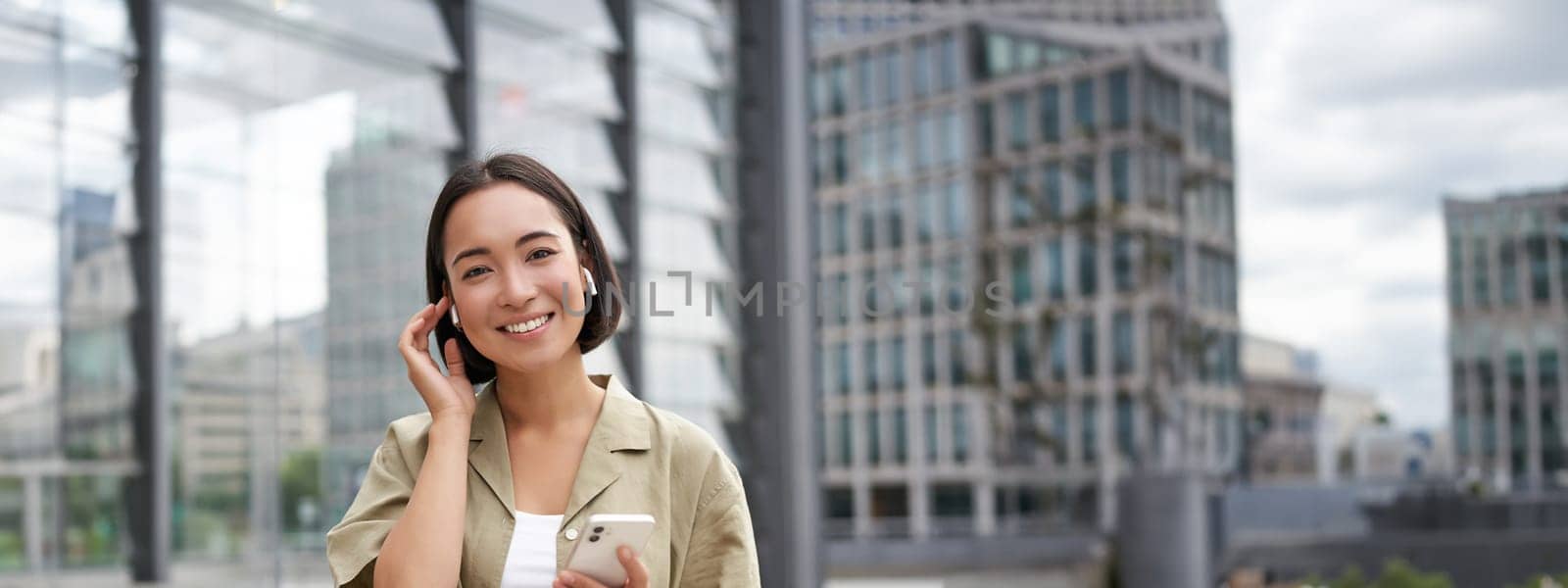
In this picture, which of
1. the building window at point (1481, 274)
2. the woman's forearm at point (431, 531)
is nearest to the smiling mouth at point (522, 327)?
the woman's forearm at point (431, 531)

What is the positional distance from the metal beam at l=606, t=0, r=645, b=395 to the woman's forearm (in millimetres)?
6589

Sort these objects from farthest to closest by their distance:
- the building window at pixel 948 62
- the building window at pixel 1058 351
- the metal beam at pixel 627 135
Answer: the building window at pixel 948 62 < the building window at pixel 1058 351 < the metal beam at pixel 627 135

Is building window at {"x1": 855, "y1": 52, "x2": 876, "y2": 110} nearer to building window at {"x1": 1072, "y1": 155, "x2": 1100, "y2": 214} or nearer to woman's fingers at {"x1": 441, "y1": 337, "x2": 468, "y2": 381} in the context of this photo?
building window at {"x1": 1072, "y1": 155, "x2": 1100, "y2": 214}

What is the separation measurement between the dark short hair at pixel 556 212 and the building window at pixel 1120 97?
15.3 meters

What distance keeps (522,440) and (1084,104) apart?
15.4m

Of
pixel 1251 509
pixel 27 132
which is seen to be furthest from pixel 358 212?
pixel 1251 509

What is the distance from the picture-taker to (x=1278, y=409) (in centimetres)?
1461

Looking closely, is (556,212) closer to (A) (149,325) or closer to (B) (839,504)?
(A) (149,325)

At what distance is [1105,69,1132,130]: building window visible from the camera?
15992mm

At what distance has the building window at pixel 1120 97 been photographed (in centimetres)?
1599

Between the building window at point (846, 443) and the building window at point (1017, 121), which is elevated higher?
the building window at point (1017, 121)

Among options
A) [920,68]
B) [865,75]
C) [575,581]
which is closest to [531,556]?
[575,581]

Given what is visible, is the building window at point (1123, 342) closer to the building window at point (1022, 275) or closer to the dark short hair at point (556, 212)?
the building window at point (1022, 275)

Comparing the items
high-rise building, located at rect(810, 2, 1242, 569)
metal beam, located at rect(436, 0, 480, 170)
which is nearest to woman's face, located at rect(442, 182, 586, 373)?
metal beam, located at rect(436, 0, 480, 170)
